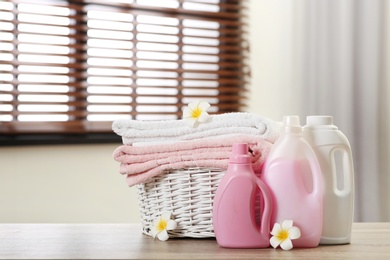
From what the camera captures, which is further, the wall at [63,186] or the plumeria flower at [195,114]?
the wall at [63,186]

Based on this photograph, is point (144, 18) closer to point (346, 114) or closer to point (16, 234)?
point (346, 114)

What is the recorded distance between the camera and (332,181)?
3.47ft

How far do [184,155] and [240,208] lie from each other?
0.14 metres

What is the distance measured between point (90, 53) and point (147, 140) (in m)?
1.60

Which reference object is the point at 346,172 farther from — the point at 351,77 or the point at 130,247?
the point at 351,77

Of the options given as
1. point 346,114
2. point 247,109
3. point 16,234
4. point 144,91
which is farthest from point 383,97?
point 16,234

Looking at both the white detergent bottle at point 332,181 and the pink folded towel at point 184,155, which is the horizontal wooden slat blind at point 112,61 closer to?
the pink folded towel at point 184,155

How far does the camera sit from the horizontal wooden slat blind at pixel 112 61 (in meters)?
2.47

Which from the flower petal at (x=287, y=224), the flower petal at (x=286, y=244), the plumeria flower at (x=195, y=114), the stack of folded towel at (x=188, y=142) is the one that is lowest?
the flower petal at (x=286, y=244)

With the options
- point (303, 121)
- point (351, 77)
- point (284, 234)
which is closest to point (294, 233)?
point (284, 234)

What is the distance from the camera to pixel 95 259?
92cm

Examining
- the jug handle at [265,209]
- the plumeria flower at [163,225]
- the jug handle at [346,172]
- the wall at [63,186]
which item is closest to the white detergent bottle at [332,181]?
the jug handle at [346,172]

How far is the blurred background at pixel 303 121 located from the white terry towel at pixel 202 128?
1.28 m

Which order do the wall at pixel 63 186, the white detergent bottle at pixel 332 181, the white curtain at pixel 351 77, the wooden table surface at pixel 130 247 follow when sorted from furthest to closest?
the wall at pixel 63 186
the white curtain at pixel 351 77
the white detergent bottle at pixel 332 181
the wooden table surface at pixel 130 247
